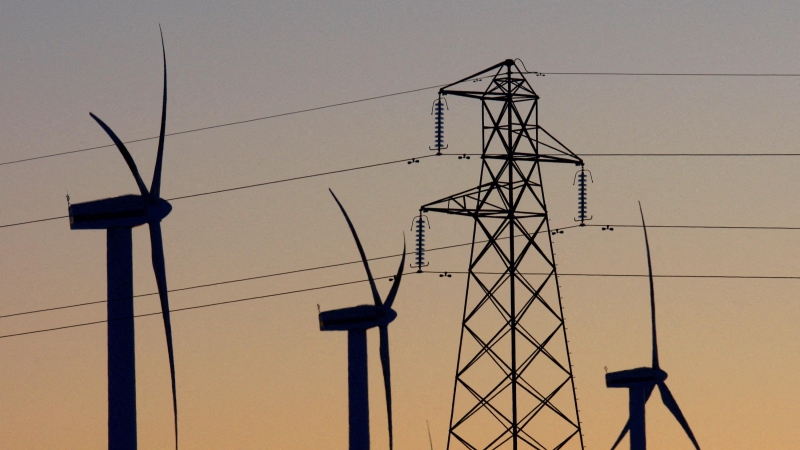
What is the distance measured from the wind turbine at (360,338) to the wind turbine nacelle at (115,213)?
23.3 m

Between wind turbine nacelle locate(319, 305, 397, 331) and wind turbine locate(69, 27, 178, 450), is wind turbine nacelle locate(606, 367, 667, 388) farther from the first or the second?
wind turbine locate(69, 27, 178, 450)

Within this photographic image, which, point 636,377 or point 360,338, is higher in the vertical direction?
point 360,338

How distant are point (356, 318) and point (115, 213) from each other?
27.1 meters

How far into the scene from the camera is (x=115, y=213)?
10488cm

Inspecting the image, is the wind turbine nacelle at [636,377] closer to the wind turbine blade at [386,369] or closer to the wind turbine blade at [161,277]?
the wind turbine blade at [386,369]

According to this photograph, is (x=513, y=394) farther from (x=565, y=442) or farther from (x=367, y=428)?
(x=367, y=428)

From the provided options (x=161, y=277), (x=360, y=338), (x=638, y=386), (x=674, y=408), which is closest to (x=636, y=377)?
(x=638, y=386)

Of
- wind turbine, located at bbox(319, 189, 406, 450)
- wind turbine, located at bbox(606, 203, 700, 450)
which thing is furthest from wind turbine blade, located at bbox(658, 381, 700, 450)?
wind turbine, located at bbox(319, 189, 406, 450)

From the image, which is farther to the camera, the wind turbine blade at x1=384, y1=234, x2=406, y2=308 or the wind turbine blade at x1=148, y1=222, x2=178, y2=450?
the wind turbine blade at x1=384, y1=234, x2=406, y2=308

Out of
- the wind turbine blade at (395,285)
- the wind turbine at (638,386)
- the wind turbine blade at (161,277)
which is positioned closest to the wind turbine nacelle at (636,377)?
the wind turbine at (638,386)

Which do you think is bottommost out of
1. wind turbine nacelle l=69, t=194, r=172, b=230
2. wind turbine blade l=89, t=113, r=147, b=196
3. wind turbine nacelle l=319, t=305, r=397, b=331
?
wind turbine nacelle l=319, t=305, r=397, b=331

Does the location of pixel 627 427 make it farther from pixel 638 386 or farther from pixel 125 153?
pixel 125 153

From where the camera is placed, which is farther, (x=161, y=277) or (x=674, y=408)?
(x=674, y=408)

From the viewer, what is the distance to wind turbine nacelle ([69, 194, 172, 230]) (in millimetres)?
104875
